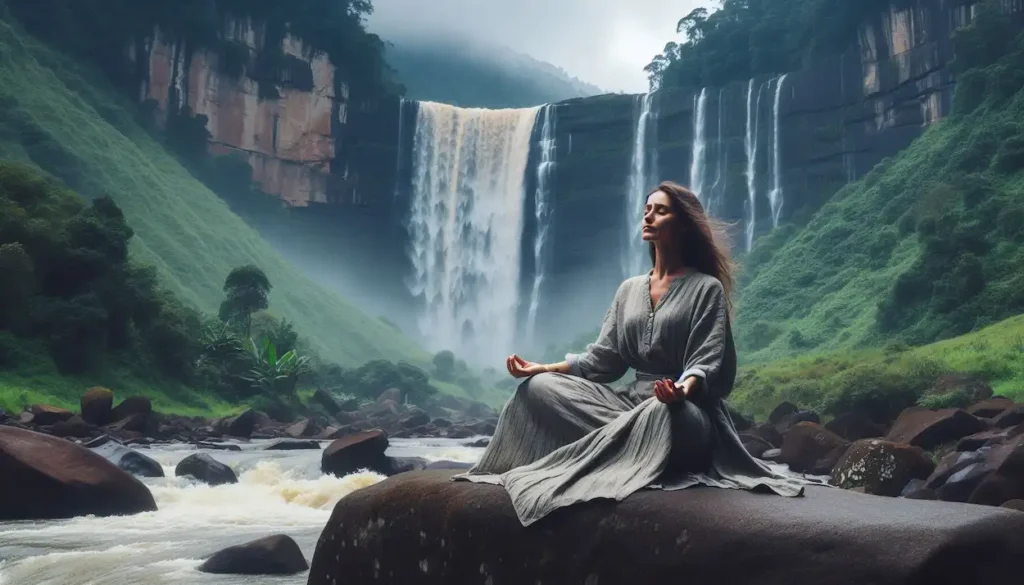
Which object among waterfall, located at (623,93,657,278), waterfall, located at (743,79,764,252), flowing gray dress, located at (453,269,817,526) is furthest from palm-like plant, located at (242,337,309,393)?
flowing gray dress, located at (453,269,817,526)

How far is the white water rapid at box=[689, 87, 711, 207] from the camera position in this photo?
5756cm

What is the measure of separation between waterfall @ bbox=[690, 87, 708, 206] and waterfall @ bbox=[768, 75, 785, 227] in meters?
3.79

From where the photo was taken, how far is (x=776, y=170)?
55.9 meters

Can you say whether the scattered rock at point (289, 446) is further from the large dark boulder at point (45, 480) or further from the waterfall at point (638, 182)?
the waterfall at point (638, 182)

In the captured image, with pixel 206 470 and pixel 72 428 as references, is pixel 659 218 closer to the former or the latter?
pixel 206 470

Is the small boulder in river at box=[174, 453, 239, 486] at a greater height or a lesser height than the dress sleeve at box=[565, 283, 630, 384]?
lesser

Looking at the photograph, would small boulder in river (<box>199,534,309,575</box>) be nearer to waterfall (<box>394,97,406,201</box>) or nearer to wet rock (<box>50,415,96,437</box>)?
wet rock (<box>50,415,96,437</box>)

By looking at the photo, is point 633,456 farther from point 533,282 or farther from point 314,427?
point 533,282

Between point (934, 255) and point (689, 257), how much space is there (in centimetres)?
3307

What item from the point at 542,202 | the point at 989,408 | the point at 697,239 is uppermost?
the point at 542,202

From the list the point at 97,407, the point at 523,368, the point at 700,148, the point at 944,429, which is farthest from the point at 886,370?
the point at 700,148

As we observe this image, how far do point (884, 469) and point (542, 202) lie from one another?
162 feet

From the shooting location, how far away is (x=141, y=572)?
970 cm

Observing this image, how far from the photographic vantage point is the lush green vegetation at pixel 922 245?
32656mm
